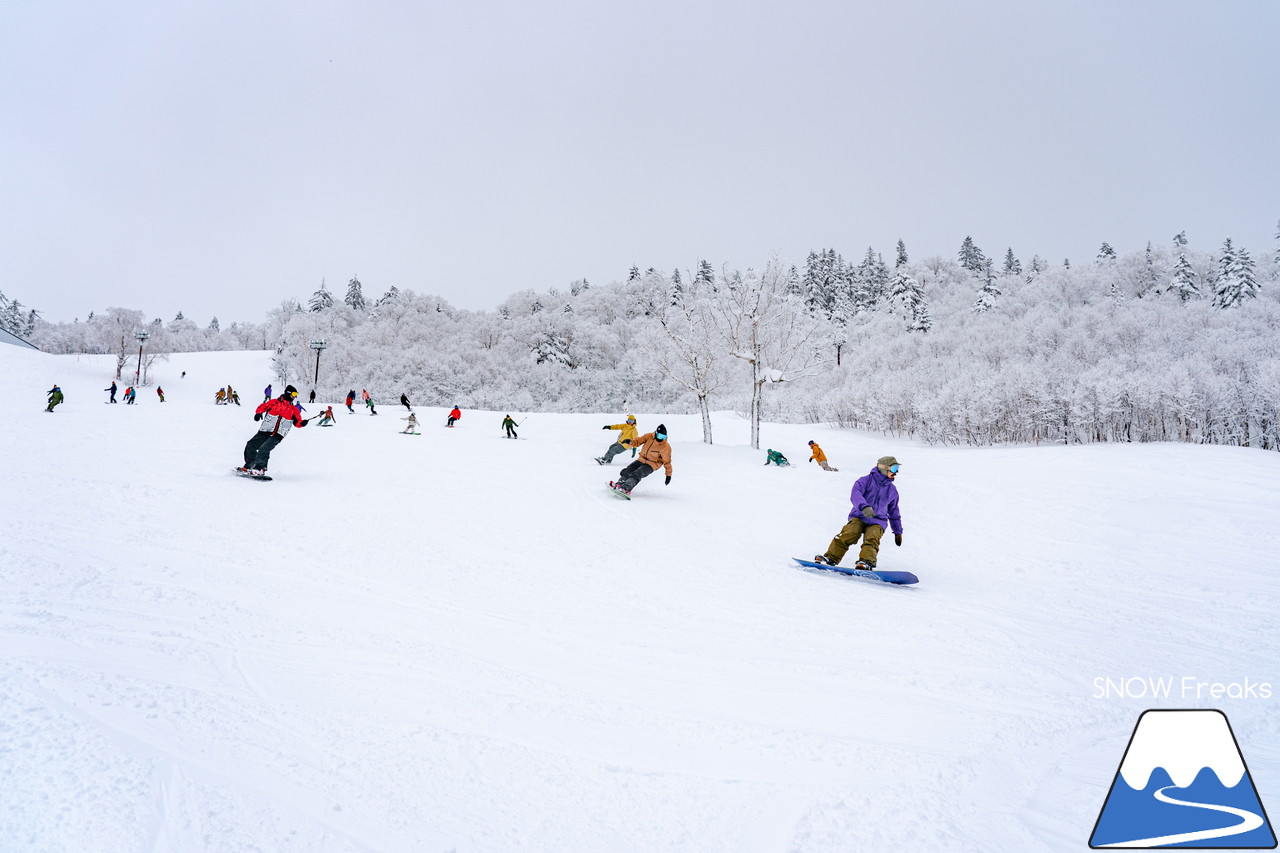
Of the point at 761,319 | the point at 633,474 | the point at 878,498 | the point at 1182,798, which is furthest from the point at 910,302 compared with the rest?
the point at 1182,798

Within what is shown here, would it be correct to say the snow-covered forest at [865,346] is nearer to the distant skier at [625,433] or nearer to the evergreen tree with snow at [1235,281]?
the evergreen tree with snow at [1235,281]

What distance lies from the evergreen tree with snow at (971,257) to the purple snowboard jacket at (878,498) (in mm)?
103185

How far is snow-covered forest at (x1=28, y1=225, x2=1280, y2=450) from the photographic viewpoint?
27.6 metres

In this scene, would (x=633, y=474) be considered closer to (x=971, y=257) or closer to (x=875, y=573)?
(x=875, y=573)

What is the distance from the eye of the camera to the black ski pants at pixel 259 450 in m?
10.6

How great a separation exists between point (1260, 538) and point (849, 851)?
12968mm

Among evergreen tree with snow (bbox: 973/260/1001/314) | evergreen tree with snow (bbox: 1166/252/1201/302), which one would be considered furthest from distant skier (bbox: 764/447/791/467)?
evergreen tree with snow (bbox: 1166/252/1201/302)

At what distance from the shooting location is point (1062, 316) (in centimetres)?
5172

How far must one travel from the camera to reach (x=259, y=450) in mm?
10656

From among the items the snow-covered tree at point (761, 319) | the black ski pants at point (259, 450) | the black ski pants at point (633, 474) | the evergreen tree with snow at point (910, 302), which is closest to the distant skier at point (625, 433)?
the black ski pants at point (633, 474)

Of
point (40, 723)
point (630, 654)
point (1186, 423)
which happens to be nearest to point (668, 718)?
point (630, 654)

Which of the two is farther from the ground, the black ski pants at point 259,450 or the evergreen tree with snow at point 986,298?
the evergreen tree with snow at point 986,298

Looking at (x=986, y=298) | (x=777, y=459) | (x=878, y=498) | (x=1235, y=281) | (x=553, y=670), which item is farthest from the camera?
(x=986, y=298)

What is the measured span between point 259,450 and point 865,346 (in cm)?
6173
